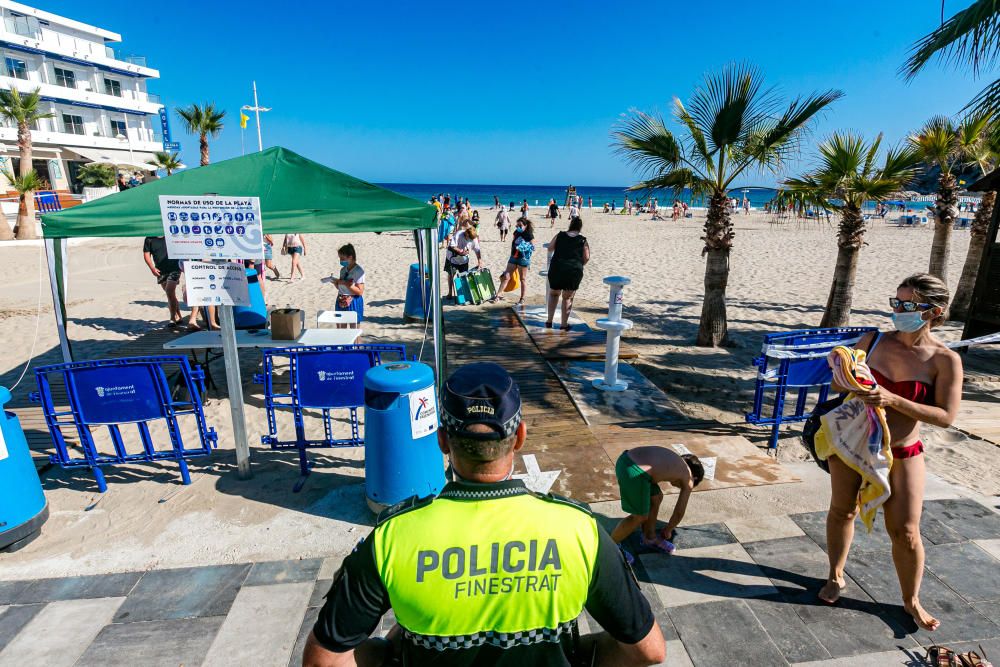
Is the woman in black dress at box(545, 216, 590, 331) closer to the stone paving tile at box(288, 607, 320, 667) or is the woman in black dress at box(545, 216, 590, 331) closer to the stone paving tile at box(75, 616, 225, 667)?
the stone paving tile at box(288, 607, 320, 667)

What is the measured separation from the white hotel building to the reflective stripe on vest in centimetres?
3900

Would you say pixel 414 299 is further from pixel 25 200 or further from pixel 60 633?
pixel 25 200

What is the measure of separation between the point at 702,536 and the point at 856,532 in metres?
1.03

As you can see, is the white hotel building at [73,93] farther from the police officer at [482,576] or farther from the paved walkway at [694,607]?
the police officer at [482,576]

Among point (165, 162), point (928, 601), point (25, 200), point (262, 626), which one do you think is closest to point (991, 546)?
point (928, 601)

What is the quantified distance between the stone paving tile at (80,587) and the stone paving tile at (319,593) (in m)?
1.14

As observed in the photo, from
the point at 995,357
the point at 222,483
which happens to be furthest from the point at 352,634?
the point at 995,357

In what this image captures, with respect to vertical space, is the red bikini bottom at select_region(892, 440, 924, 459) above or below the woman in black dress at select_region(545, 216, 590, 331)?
below

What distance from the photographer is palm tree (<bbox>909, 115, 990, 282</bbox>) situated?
367 inches

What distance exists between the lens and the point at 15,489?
369cm

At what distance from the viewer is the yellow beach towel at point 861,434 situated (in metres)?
2.68

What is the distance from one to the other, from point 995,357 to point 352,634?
33.8 ft

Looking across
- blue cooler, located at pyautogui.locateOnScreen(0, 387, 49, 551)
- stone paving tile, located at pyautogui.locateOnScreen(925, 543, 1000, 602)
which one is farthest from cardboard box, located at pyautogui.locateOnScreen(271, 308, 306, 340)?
stone paving tile, located at pyautogui.locateOnScreen(925, 543, 1000, 602)

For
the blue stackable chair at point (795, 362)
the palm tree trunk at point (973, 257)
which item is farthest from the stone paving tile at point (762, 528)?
the palm tree trunk at point (973, 257)
